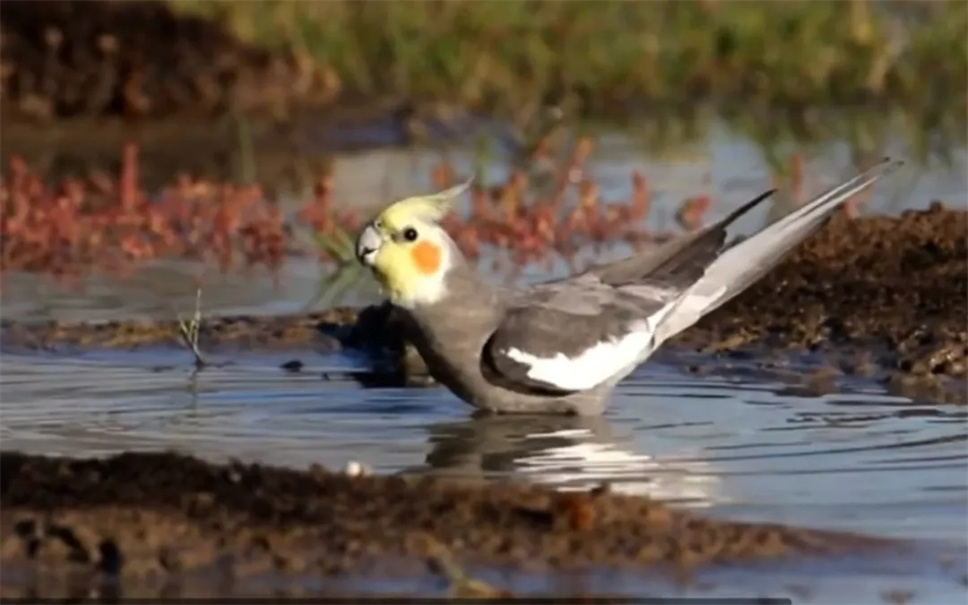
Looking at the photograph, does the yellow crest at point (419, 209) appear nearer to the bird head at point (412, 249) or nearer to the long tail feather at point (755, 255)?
the bird head at point (412, 249)

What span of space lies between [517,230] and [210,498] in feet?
20.1

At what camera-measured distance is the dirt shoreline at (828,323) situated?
920 cm

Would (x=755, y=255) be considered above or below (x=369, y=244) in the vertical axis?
above

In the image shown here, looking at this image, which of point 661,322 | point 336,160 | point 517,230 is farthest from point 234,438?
point 336,160

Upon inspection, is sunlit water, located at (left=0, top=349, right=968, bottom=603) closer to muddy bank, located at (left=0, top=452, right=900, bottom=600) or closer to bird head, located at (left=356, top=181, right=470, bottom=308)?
muddy bank, located at (left=0, top=452, right=900, bottom=600)

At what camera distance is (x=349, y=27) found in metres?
18.9

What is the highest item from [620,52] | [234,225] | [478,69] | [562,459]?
[620,52]

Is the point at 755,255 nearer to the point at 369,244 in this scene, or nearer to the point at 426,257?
the point at 426,257

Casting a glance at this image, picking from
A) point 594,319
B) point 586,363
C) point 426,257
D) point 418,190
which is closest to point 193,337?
point 426,257

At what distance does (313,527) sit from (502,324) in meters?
2.49

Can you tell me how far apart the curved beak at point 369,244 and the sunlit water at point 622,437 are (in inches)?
20.3

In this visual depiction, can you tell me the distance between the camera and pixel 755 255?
29.4ft

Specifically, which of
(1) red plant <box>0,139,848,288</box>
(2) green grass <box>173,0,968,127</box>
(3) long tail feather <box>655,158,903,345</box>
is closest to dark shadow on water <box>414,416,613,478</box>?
(3) long tail feather <box>655,158,903,345</box>

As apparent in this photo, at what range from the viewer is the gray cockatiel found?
823 cm
